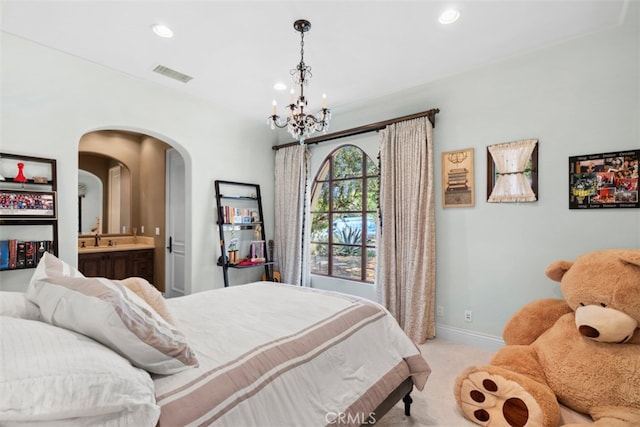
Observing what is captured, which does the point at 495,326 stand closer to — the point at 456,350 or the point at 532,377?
the point at 456,350

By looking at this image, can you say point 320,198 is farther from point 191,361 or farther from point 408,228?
point 191,361

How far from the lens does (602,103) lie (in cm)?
245

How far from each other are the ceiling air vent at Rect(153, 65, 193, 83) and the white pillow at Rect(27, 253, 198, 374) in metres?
2.57

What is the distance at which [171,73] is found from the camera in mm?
3143

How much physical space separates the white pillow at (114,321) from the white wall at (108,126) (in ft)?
6.87

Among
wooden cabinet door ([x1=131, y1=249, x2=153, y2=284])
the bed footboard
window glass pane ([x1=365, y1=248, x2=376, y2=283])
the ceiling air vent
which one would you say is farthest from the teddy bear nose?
wooden cabinet door ([x1=131, y1=249, x2=153, y2=284])

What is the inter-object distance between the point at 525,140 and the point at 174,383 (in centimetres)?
321

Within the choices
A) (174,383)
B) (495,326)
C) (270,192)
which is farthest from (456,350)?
(270,192)

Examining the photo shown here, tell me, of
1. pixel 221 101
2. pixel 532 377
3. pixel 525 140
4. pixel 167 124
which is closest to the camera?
pixel 532 377

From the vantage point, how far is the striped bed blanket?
1054 millimetres

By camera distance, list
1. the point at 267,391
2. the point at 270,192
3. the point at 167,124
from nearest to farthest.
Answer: the point at 267,391
the point at 167,124
the point at 270,192

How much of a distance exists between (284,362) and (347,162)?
10.7 ft

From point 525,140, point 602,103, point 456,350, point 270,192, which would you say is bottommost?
point 456,350

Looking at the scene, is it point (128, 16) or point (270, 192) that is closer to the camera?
point (128, 16)
